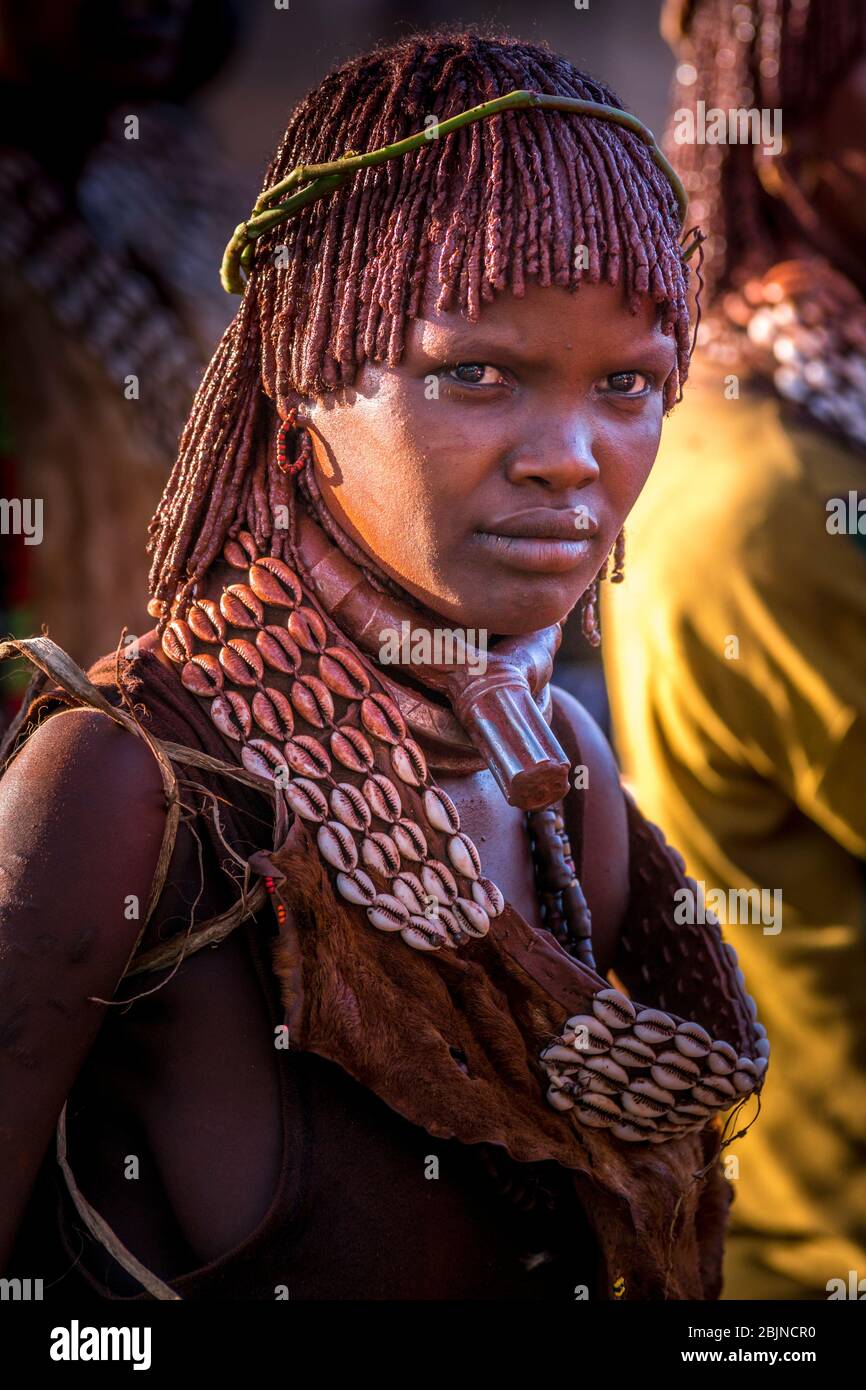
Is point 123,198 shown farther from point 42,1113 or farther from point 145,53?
point 42,1113

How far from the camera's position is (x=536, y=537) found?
4.24 feet

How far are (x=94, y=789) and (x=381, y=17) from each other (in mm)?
3712

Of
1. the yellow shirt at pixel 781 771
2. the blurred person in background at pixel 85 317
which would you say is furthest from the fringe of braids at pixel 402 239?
the blurred person in background at pixel 85 317

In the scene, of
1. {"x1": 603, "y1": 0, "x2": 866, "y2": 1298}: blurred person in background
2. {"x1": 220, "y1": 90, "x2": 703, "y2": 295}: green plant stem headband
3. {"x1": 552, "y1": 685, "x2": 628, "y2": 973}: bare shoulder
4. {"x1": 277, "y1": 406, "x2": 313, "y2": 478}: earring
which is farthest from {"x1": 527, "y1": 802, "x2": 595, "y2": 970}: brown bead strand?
{"x1": 603, "y1": 0, "x2": 866, "y2": 1298}: blurred person in background

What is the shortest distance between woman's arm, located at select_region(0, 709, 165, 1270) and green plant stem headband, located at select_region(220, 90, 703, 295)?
0.45 m

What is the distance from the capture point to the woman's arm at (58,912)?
1182 mm

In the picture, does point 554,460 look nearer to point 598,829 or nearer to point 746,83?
point 598,829

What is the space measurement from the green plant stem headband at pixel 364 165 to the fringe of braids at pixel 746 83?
→ 136 cm

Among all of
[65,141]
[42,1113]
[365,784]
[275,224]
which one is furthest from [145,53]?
[42,1113]

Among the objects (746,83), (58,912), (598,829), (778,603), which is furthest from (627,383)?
(746,83)

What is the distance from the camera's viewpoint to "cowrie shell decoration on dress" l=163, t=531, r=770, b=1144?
1.29 meters

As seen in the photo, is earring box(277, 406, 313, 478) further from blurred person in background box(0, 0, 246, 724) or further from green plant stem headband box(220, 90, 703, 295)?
blurred person in background box(0, 0, 246, 724)

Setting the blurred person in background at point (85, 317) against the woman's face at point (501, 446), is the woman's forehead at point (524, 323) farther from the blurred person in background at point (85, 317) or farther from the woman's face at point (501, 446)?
the blurred person in background at point (85, 317)

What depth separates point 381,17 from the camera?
4.34 metres
